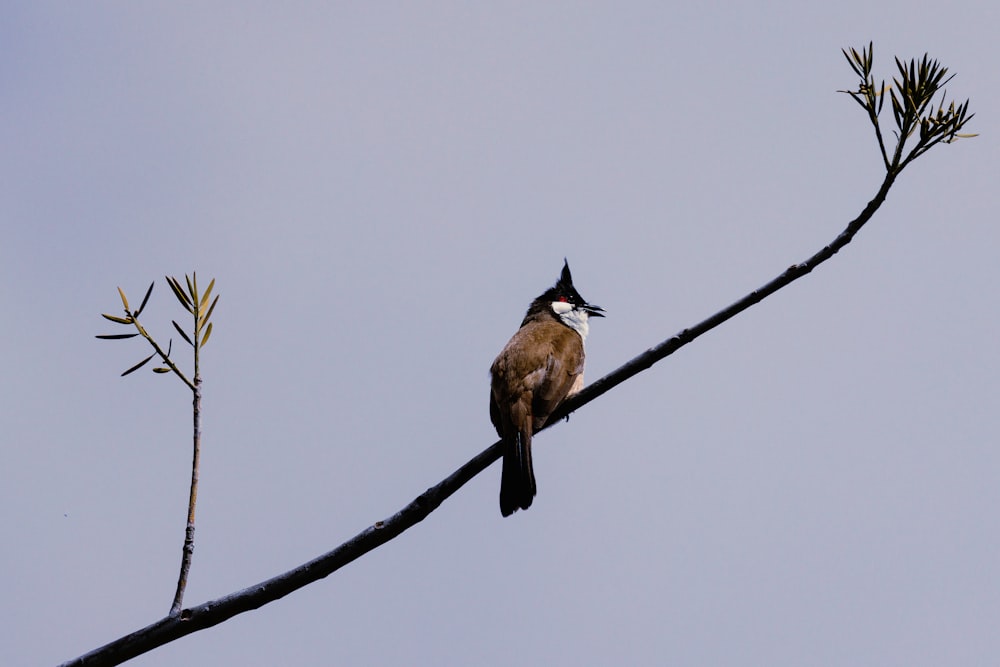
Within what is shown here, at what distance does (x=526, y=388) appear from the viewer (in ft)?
17.3

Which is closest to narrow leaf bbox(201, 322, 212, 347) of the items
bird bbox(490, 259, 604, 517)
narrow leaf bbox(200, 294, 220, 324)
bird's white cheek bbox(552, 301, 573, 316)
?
narrow leaf bbox(200, 294, 220, 324)

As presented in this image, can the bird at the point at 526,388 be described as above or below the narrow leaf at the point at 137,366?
above

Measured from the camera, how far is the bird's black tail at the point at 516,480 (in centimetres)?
497

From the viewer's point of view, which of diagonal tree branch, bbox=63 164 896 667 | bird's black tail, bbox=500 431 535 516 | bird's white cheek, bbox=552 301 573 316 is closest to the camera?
diagonal tree branch, bbox=63 164 896 667

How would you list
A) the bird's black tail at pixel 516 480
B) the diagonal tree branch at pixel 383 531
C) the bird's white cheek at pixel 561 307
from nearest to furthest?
1. the diagonal tree branch at pixel 383 531
2. the bird's black tail at pixel 516 480
3. the bird's white cheek at pixel 561 307

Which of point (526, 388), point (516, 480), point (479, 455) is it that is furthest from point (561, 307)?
point (479, 455)

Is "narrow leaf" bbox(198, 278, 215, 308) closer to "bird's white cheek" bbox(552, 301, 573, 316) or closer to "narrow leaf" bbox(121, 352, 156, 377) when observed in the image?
"narrow leaf" bbox(121, 352, 156, 377)

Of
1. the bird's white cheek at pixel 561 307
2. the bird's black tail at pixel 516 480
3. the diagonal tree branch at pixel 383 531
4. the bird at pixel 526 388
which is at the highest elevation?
the bird's white cheek at pixel 561 307

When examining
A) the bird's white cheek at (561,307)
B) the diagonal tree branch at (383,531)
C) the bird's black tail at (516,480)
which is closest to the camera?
the diagonal tree branch at (383,531)

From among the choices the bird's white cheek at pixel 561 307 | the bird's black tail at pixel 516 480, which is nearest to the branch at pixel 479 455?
the bird's black tail at pixel 516 480

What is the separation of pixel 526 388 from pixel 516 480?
21.2 inches

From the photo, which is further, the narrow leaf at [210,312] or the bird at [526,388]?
the bird at [526,388]

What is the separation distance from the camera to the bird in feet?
16.5

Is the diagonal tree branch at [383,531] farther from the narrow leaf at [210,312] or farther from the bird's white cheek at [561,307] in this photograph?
the bird's white cheek at [561,307]
